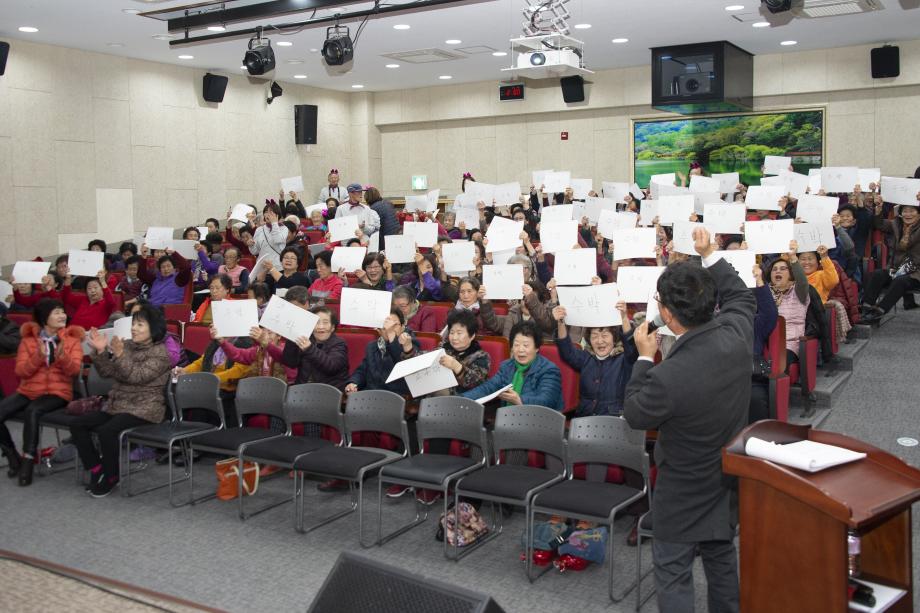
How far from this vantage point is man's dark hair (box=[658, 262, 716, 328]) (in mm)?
3035

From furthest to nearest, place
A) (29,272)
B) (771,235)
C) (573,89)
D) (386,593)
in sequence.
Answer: (573,89) → (29,272) → (771,235) → (386,593)

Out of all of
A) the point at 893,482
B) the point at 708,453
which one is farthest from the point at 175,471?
the point at 893,482

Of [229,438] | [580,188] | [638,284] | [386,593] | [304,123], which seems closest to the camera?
[386,593]

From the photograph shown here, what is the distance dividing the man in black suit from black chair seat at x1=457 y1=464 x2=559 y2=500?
1.26m

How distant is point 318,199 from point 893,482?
1508 cm

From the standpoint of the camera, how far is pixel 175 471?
6312mm

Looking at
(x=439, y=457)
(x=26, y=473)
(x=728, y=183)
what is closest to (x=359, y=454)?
(x=439, y=457)

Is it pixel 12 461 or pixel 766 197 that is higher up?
pixel 766 197

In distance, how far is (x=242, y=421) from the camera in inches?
238

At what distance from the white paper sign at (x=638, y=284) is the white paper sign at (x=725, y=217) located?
226cm

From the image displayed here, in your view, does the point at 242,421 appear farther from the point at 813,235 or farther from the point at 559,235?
the point at 813,235

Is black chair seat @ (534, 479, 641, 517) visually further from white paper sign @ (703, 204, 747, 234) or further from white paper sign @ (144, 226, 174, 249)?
white paper sign @ (144, 226, 174, 249)

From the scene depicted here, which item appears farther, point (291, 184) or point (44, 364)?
point (291, 184)

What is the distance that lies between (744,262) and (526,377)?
1.50 meters
